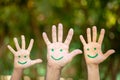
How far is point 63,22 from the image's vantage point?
183 centimetres

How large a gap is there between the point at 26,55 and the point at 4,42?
76 centimetres

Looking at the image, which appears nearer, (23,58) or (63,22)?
(23,58)

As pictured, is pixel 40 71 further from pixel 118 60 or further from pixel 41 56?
pixel 118 60

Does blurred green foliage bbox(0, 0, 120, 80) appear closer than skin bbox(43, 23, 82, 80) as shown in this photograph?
No

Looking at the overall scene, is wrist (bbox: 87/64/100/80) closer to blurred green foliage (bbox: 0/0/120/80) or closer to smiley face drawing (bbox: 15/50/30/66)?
smiley face drawing (bbox: 15/50/30/66)

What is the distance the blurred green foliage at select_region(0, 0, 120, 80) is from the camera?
179 centimetres

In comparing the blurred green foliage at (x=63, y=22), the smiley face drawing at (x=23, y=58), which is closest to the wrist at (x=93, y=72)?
the smiley face drawing at (x=23, y=58)

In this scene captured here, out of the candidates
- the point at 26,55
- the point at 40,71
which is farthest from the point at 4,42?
the point at 26,55

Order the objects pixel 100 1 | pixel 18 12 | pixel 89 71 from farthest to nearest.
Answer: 1. pixel 18 12
2. pixel 100 1
3. pixel 89 71

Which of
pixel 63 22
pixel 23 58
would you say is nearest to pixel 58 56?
pixel 23 58

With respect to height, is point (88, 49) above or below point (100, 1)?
below

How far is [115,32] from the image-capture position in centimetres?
182

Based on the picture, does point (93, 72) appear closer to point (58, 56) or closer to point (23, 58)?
point (58, 56)

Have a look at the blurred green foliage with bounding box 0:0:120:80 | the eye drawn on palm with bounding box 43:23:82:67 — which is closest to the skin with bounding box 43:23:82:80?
the eye drawn on palm with bounding box 43:23:82:67
